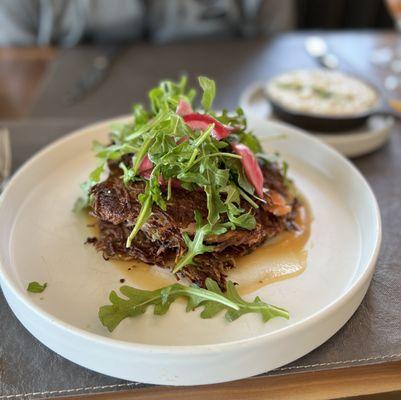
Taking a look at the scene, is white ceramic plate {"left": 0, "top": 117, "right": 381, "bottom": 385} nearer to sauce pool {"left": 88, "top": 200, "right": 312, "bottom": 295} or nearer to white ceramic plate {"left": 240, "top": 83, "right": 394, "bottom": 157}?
sauce pool {"left": 88, "top": 200, "right": 312, "bottom": 295}

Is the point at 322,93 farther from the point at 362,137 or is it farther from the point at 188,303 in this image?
the point at 188,303

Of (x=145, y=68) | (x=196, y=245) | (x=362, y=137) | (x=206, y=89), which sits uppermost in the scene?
(x=206, y=89)

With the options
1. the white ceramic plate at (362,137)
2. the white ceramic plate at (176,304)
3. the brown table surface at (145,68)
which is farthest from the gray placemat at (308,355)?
the brown table surface at (145,68)

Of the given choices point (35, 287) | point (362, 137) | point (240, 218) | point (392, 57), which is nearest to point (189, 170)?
point (240, 218)

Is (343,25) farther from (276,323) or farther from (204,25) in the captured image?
(276,323)

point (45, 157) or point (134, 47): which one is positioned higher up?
point (45, 157)

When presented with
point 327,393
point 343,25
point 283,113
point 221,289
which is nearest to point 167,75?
point 283,113

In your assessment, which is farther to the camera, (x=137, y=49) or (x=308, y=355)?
(x=137, y=49)
